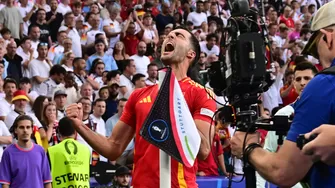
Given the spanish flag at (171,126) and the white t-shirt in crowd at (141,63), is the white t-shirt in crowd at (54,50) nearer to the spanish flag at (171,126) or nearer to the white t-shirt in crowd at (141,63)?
the white t-shirt in crowd at (141,63)

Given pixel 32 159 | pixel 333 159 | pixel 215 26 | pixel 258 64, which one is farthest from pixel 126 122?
pixel 215 26

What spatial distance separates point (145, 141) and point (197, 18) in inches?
654

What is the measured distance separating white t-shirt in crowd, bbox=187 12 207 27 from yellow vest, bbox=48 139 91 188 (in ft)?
40.0

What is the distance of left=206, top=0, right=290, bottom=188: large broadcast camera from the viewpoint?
14.1 ft

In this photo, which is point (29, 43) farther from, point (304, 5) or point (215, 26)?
point (304, 5)

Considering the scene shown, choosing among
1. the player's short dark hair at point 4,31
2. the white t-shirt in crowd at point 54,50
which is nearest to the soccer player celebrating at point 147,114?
the player's short dark hair at point 4,31

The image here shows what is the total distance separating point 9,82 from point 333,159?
10.5 metres

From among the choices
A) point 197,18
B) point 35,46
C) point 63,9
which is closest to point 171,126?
point 35,46

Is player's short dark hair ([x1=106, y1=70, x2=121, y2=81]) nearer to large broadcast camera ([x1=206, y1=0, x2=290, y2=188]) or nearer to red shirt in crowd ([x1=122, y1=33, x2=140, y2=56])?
red shirt in crowd ([x1=122, y1=33, x2=140, y2=56])

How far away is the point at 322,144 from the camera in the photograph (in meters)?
3.74

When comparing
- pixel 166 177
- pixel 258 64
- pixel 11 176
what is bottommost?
pixel 11 176

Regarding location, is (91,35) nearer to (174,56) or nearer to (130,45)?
(130,45)

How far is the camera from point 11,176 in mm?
10469

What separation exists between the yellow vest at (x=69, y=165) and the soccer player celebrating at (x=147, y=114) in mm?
3989
